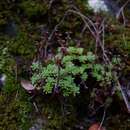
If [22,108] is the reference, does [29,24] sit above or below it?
above

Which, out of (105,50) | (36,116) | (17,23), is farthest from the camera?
(17,23)

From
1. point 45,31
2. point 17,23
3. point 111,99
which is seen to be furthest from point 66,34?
point 111,99

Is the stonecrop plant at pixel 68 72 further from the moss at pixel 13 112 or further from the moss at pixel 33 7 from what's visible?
the moss at pixel 33 7

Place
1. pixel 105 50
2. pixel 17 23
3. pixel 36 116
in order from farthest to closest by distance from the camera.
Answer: pixel 17 23 < pixel 105 50 < pixel 36 116

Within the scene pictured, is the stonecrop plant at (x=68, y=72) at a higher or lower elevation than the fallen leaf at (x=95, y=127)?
higher

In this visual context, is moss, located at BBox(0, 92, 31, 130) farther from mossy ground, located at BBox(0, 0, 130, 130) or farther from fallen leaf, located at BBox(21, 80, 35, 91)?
fallen leaf, located at BBox(21, 80, 35, 91)

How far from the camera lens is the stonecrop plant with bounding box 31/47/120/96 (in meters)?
3.01

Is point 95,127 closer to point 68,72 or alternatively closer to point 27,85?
point 68,72

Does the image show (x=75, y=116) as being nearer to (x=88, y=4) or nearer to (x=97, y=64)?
(x=97, y=64)

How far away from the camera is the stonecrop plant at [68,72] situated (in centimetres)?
301

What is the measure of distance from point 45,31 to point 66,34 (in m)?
0.20

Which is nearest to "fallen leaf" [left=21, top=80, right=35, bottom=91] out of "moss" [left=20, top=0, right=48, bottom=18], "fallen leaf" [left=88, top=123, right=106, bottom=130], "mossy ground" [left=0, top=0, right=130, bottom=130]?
"mossy ground" [left=0, top=0, right=130, bottom=130]

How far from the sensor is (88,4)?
3.86 metres

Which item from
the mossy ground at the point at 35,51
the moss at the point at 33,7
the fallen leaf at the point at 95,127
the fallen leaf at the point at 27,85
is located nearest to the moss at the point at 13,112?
the mossy ground at the point at 35,51
